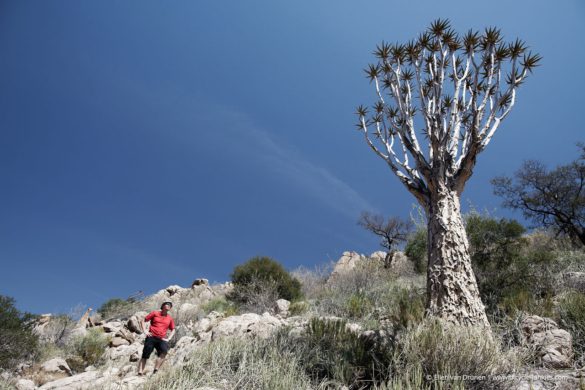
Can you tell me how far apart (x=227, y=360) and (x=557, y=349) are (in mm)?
4737

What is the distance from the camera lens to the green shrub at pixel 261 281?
1394cm

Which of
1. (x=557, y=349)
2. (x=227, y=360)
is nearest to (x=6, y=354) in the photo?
(x=227, y=360)

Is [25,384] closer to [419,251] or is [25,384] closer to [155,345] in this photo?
[155,345]

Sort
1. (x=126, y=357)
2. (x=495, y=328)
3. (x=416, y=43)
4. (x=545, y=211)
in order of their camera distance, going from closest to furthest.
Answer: (x=495, y=328) → (x=416, y=43) → (x=126, y=357) → (x=545, y=211)

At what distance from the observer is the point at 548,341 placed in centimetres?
479

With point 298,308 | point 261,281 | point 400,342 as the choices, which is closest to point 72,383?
Answer: point 298,308

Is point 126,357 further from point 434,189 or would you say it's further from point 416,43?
point 416,43

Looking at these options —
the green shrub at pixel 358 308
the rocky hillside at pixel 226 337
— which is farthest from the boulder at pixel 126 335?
the green shrub at pixel 358 308

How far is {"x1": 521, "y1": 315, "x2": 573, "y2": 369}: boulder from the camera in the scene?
4470 mm

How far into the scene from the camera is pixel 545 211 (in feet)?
59.3

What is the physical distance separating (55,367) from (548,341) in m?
10.8

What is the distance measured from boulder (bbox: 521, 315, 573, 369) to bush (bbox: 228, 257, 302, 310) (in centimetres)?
853

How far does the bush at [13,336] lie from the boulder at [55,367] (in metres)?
1.49

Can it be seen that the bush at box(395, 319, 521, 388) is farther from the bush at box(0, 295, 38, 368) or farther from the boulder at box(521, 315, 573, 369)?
the bush at box(0, 295, 38, 368)
